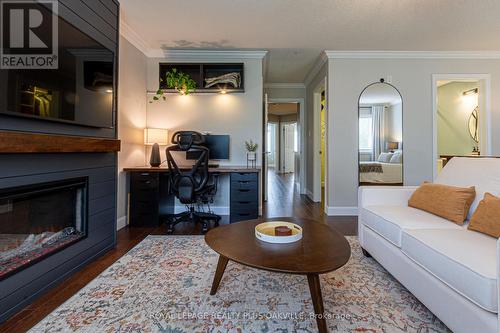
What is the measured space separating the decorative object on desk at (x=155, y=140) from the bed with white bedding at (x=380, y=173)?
9.96ft

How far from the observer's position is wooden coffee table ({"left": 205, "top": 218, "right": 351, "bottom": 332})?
118 cm

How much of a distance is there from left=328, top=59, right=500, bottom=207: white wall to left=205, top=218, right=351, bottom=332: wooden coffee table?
2.23 m

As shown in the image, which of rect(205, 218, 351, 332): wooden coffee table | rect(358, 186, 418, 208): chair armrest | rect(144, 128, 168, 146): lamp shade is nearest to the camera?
rect(205, 218, 351, 332): wooden coffee table

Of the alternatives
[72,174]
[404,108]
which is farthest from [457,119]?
[72,174]

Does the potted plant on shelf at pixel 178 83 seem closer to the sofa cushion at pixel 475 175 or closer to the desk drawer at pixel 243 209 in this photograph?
the desk drawer at pixel 243 209

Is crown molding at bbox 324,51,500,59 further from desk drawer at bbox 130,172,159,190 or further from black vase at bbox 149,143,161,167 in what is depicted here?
desk drawer at bbox 130,172,159,190

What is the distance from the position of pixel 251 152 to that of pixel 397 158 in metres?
2.32

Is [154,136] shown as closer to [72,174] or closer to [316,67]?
[72,174]

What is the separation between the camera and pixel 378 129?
375cm

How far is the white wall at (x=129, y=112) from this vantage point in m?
3.03

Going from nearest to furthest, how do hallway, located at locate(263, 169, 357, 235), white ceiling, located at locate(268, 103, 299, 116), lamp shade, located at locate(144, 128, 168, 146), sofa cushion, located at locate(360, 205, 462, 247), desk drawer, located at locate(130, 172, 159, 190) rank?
1. sofa cushion, located at locate(360, 205, 462, 247)
2. desk drawer, located at locate(130, 172, 159, 190)
3. hallway, located at locate(263, 169, 357, 235)
4. lamp shade, located at locate(144, 128, 168, 146)
5. white ceiling, located at locate(268, 103, 299, 116)

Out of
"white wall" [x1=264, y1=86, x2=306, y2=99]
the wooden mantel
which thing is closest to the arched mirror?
"white wall" [x1=264, y1=86, x2=306, y2=99]

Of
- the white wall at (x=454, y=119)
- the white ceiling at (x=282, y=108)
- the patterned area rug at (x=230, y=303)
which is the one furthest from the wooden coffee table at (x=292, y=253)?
the white ceiling at (x=282, y=108)

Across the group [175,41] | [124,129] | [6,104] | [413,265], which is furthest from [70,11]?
[413,265]
